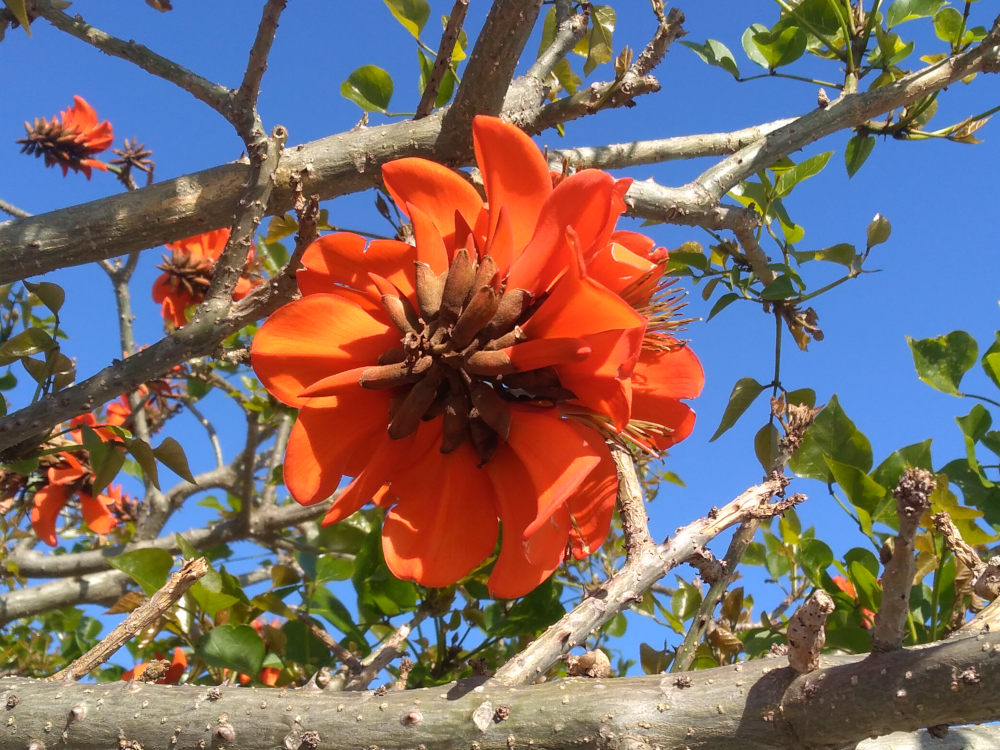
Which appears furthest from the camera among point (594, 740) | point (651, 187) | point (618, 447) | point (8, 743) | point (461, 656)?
point (461, 656)

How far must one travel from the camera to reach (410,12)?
1.80 metres

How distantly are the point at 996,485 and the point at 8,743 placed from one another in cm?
154

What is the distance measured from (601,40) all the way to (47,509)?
2.20m

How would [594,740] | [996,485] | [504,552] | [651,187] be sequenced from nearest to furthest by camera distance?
[594,740]
[504,552]
[996,485]
[651,187]

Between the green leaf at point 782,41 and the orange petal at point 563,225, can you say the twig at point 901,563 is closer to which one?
the orange petal at point 563,225

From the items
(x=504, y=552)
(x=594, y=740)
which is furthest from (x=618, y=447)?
(x=594, y=740)

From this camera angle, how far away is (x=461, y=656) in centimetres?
168

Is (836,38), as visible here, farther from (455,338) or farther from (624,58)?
(455,338)

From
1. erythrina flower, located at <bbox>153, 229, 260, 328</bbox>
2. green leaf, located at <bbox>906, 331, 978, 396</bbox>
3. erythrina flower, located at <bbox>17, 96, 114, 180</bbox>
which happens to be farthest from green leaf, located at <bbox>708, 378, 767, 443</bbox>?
erythrina flower, located at <bbox>17, 96, 114, 180</bbox>

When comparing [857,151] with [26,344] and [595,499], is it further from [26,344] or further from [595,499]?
[26,344]

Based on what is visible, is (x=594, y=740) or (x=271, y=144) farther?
(x=271, y=144)

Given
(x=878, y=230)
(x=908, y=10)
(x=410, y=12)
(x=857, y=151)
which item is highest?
(x=410, y=12)

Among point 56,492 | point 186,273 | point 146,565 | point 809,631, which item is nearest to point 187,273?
point 186,273

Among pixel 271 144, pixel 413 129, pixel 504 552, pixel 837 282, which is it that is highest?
pixel 413 129
